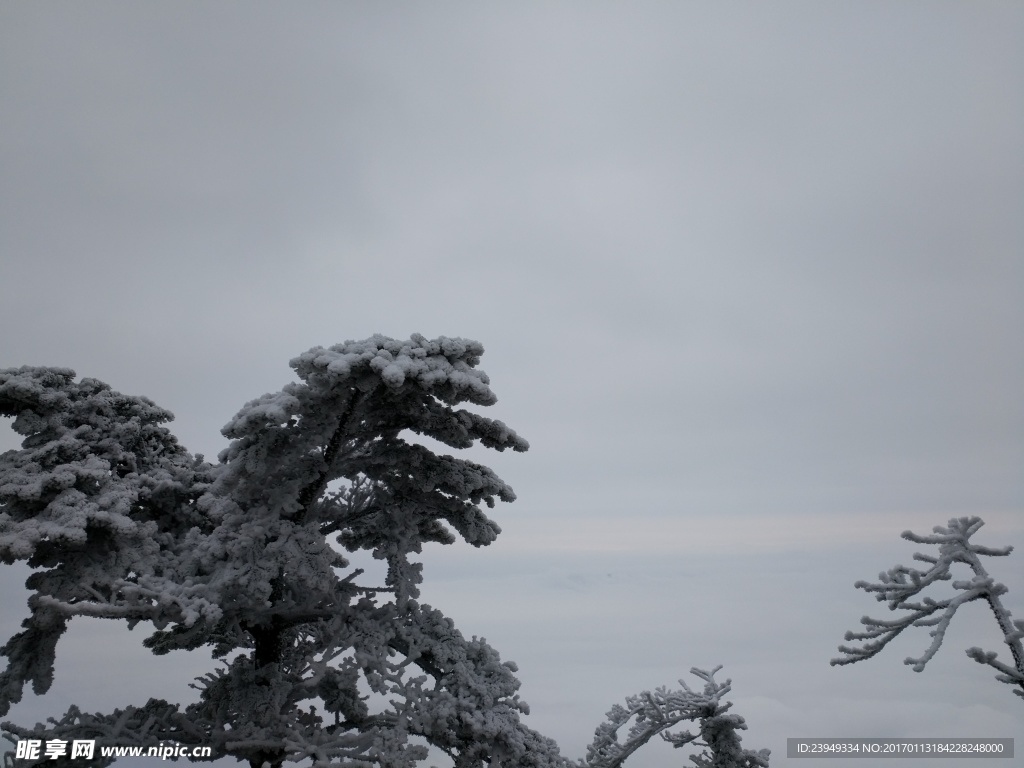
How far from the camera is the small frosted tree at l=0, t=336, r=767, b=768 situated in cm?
873

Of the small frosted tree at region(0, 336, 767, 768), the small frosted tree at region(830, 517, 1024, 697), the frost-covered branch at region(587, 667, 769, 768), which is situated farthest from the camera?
the frost-covered branch at region(587, 667, 769, 768)

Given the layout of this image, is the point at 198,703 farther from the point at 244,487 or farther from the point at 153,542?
the point at 244,487

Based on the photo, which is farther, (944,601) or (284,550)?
(284,550)

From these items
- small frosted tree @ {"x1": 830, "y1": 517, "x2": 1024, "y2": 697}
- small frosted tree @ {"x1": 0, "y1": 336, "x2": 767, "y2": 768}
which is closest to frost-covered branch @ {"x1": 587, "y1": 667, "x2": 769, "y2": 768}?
small frosted tree @ {"x1": 0, "y1": 336, "x2": 767, "y2": 768}

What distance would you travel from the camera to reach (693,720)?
1134cm

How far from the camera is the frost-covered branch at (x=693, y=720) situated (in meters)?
11.0

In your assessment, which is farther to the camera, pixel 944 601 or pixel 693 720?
pixel 693 720

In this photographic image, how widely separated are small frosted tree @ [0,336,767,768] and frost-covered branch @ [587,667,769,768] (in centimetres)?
5

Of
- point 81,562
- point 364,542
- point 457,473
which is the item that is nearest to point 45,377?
point 81,562

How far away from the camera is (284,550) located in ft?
29.9

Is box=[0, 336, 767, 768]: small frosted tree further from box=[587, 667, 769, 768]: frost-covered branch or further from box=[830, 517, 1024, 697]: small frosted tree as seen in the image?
box=[830, 517, 1024, 697]: small frosted tree

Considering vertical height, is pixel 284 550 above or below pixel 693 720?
above

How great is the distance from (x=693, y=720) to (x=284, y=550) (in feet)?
24.0

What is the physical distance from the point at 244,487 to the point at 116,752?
393cm
